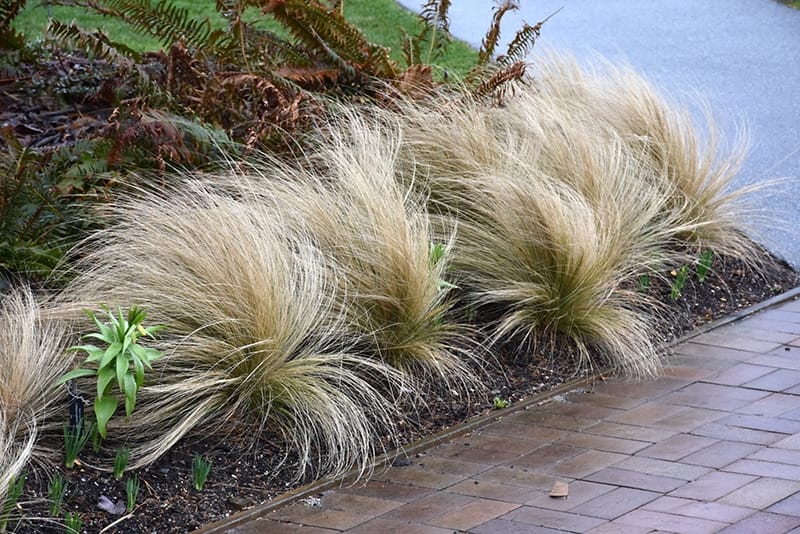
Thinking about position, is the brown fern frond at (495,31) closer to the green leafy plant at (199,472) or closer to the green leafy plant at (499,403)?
the green leafy plant at (499,403)

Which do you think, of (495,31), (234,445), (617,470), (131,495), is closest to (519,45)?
(495,31)

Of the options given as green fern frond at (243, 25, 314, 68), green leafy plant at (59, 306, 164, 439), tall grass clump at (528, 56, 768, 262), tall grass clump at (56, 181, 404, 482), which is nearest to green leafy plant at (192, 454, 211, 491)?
tall grass clump at (56, 181, 404, 482)

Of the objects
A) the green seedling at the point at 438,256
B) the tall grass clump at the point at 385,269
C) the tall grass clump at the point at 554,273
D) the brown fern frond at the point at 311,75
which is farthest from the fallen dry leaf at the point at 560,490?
the brown fern frond at the point at 311,75

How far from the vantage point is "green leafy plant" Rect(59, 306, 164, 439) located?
3.13 meters

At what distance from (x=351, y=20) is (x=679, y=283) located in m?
6.18

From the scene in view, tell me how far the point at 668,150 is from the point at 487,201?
1.33 metres

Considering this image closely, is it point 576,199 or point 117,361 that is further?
point 576,199

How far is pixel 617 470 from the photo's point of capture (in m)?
3.38

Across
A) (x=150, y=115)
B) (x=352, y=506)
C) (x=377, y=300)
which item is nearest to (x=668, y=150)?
(x=377, y=300)

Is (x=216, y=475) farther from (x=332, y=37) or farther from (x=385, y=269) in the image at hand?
(x=332, y=37)

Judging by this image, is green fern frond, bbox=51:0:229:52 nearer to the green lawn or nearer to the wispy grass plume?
the wispy grass plume

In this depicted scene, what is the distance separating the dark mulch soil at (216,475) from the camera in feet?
10.0

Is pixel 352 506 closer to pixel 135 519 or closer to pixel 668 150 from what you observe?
pixel 135 519

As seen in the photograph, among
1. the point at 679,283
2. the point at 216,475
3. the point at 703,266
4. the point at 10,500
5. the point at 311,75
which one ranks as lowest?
the point at 10,500
